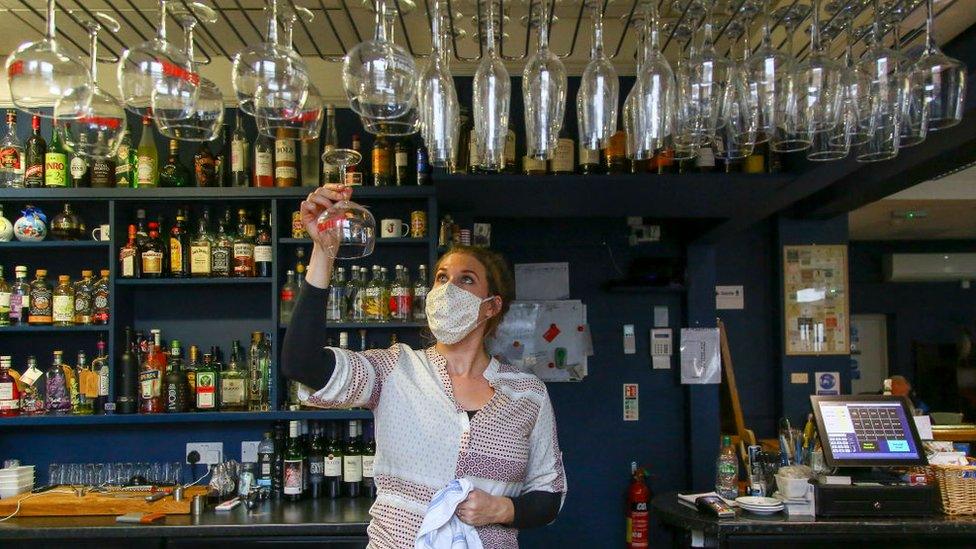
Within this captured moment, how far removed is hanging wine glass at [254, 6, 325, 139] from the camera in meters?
1.31

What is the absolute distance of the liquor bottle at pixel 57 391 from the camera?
3432mm

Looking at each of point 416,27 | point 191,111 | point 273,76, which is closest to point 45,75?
point 191,111

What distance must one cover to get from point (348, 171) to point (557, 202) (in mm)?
966

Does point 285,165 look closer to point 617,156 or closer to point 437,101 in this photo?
point 617,156

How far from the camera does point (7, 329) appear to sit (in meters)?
3.39

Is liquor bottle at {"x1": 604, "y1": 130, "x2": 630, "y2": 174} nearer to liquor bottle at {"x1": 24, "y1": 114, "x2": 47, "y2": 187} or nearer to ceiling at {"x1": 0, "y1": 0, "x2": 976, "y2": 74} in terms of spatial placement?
ceiling at {"x1": 0, "y1": 0, "x2": 976, "y2": 74}

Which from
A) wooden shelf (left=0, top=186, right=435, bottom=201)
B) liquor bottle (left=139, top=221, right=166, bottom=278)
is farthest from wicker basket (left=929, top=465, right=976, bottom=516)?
liquor bottle (left=139, top=221, right=166, bottom=278)

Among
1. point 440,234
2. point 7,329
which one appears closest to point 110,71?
point 7,329

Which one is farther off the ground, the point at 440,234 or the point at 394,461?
the point at 440,234

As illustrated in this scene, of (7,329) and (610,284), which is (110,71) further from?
(610,284)

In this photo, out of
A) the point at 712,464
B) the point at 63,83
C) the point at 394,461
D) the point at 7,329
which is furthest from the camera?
the point at 712,464

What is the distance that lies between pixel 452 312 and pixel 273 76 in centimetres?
90

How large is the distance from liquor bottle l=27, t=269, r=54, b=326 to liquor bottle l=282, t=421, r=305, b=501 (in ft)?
3.87

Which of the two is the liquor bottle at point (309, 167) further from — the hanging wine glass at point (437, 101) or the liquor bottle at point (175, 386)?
the hanging wine glass at point (437, 101)
